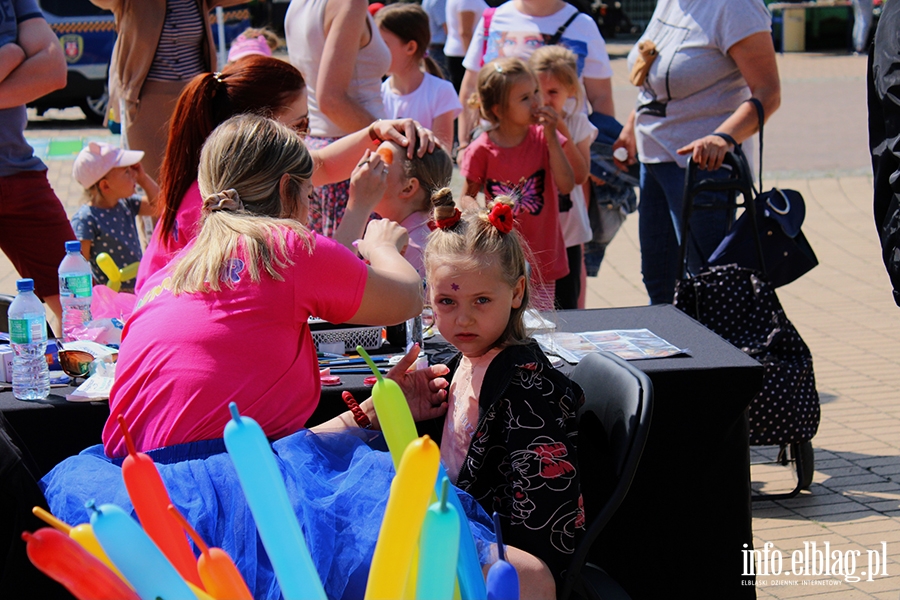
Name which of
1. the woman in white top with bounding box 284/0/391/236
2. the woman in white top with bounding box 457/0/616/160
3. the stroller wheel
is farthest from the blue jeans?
the woman in white top with bounding box 284/0/391/236

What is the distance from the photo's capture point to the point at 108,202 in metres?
4.64

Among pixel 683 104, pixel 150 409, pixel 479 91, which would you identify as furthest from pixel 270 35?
pixel 150 409

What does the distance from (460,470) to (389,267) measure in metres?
0.55

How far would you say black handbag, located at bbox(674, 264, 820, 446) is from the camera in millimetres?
3260

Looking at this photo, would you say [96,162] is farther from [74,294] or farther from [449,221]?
[449,221]

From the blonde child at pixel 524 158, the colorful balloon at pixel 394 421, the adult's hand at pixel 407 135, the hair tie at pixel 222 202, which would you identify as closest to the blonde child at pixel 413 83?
the blonde child at pixel 524 158

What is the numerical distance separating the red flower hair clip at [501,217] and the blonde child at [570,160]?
6.57ft

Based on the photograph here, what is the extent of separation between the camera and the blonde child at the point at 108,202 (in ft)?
14.8

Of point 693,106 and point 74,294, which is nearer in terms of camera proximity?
point 74,294

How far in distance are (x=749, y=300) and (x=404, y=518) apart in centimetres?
249

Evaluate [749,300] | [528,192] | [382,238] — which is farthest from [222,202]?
[528,192]

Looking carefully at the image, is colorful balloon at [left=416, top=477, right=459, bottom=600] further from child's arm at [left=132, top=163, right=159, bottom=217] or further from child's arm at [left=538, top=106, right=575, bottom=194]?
child's arm at [left=132, top=163, right=159, bottom=217]

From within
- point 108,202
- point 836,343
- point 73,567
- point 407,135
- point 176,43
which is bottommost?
point 836,343

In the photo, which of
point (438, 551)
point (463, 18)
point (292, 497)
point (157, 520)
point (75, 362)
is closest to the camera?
point (438, 551)
